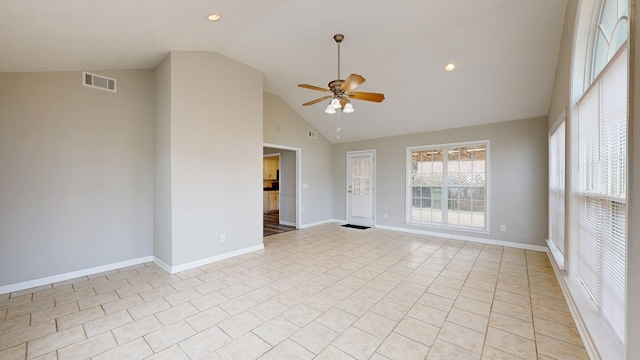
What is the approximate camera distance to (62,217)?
3275 mm

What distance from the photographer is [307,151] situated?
6.72m

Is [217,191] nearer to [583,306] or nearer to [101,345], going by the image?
[101,345]

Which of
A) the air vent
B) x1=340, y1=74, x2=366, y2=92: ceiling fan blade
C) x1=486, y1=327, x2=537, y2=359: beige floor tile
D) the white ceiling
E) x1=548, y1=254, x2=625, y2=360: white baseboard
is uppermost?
the white ceiling

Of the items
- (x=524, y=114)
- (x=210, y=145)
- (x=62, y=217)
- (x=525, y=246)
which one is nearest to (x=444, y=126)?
(x=524, y=114)

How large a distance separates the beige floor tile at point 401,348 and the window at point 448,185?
411 cm

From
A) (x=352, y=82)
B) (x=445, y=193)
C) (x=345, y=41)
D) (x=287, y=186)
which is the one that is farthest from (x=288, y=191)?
(x=352, y=82)

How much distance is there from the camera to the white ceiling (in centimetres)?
251

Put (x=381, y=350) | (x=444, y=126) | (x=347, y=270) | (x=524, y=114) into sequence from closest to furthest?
(x=381, y=350), (x=347, y=270), (x=524, y=114), (x=444, y=126)

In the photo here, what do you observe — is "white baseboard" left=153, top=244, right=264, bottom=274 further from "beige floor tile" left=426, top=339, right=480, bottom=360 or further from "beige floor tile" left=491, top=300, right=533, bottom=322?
"beige floor tile" left=491, top=300, right=533, bottom=322

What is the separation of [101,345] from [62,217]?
2213 millimetres

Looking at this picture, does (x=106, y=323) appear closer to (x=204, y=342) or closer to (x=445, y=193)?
(x=204, y=342)

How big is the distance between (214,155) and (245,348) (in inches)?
112

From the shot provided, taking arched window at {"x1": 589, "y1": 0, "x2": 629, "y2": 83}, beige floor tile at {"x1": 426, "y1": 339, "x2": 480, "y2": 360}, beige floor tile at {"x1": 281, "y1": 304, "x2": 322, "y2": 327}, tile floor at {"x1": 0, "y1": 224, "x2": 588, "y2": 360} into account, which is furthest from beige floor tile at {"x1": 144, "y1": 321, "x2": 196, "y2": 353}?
arched window at {"x1": 589, "y1": 0, "x2": 629, "y2": 83}

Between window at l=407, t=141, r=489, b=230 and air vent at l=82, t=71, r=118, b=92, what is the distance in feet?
19.1
